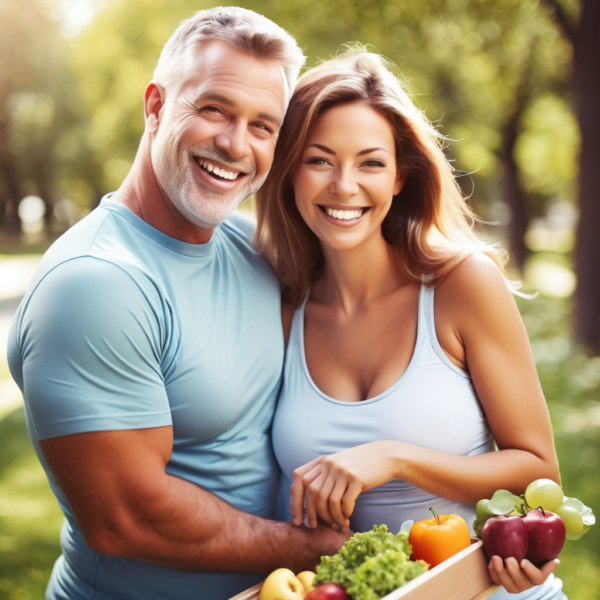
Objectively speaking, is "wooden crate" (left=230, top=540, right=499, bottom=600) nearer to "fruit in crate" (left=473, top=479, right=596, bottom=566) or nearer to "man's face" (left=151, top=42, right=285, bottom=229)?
"fruit in crate" (left=473, top=479, right=596, bottom=566)

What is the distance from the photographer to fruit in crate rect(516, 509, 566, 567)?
6.79 ft

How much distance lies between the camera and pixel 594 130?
917cm

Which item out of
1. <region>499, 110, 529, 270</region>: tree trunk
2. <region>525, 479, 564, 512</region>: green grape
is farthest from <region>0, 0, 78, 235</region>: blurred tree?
<region>525, 479, 564, 512</region>: green grape

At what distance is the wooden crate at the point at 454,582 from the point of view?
1818 mm

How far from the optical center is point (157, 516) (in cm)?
221

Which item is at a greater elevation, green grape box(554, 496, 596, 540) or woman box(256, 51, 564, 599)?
woman box(256, 51, 564, 599)

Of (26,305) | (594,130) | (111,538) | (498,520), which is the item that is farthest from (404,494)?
(594,130)

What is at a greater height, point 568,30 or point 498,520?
point 568,30

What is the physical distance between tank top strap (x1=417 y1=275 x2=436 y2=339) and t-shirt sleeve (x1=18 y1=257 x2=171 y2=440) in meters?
1.09

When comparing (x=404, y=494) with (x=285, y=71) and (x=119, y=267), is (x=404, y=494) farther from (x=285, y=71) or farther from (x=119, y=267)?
→ (x=285, y=71)

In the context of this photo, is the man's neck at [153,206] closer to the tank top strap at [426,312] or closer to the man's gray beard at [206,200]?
the man's gray beard at [206,200]

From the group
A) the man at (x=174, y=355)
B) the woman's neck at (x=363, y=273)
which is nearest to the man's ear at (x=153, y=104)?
the man at (x=174, y=355)

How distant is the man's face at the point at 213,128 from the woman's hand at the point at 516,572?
5.23 ft

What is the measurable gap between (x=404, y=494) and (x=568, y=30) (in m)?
8.50
